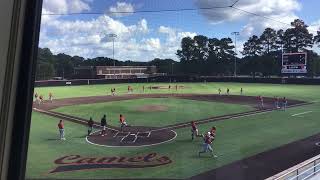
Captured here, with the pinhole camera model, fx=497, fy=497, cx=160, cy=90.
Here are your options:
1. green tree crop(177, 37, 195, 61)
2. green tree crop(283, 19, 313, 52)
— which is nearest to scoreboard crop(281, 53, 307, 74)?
green tree crop(283, 19, 313, 52)

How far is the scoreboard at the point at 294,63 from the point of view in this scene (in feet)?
40.2

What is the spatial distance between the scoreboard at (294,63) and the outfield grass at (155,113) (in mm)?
3410

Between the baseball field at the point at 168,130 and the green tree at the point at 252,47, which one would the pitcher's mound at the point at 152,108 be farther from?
the green tree at the point at 252,47

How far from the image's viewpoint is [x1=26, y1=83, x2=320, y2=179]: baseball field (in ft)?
31.7

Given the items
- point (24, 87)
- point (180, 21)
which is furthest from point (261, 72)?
point (24, 87)

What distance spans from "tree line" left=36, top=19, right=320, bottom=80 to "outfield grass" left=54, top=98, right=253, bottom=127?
6.46 feet

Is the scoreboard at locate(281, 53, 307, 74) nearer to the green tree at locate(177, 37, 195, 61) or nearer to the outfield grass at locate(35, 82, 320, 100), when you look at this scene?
the outfield grass at locate(35, 82, 320, 100)

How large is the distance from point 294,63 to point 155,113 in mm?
4768

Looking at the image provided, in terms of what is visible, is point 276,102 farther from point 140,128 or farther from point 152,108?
point 140,128

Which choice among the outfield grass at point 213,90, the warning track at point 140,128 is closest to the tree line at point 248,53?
the outfield grass at point 213,90

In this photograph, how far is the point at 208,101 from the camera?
57.0 feet

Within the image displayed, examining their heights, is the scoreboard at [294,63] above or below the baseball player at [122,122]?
above

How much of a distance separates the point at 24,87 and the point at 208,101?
603 inches

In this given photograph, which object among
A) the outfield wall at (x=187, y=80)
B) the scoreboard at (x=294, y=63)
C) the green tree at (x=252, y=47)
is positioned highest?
the green tree at (x=252, y=47)
